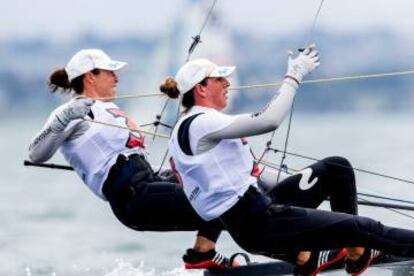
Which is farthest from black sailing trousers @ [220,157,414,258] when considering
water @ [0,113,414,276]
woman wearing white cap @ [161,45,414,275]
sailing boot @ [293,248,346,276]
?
water @ [0,113,414,276]

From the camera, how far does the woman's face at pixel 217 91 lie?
6688 mm

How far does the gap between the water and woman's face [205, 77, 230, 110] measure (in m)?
2.14

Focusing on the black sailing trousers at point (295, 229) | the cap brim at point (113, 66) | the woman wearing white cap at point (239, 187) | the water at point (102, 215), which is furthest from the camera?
the water at point (102, 215)

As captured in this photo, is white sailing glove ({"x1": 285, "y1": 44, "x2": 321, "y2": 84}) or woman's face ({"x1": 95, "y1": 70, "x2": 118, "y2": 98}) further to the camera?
woman's face ({"x1": 95, "y1": 70, "x2": 118, "y2": 98})

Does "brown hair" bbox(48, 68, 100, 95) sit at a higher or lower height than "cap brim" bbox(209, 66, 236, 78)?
lower

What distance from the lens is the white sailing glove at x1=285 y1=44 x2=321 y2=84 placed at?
6.52m

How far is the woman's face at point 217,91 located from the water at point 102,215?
7.01 ft

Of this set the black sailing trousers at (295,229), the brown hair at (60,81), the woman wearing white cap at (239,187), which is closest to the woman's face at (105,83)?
the brown hair at (60,81)

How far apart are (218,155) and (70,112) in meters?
0.81

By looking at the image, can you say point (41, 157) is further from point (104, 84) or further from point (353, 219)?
point (353, 219)

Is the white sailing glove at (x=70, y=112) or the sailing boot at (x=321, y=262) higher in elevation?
the white sailing glove at (x=70, y=112)

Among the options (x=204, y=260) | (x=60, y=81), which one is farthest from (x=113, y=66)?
(x=204, y=260)

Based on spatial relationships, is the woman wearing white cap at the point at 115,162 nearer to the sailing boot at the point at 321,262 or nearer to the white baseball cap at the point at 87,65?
the white baseball cap at the point at 87,65

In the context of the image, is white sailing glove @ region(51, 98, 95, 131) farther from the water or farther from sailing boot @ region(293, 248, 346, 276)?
the water
